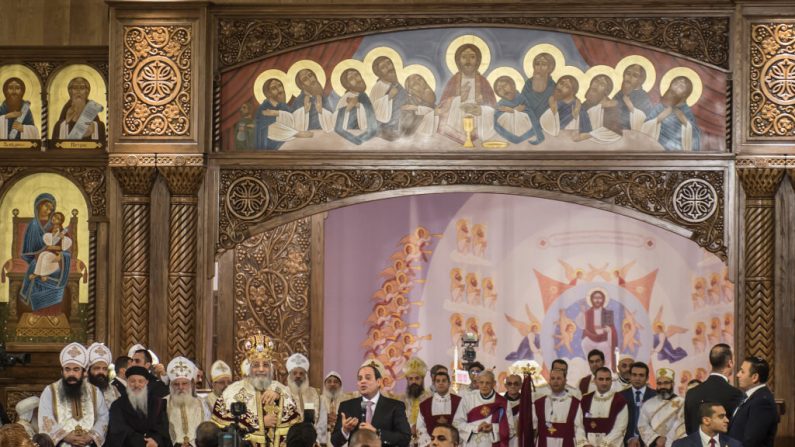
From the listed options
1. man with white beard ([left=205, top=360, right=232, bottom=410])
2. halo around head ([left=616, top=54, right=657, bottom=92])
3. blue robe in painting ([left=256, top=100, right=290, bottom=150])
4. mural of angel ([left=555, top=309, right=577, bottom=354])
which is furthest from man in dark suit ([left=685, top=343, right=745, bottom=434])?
mural of angel ([left=555, top=309, right=577, bottom=354])

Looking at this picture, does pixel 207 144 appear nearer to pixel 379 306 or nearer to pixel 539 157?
pixel 539 157

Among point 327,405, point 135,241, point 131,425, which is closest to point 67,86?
point 135,241

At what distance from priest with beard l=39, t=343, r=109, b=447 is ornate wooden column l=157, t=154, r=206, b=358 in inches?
97.8

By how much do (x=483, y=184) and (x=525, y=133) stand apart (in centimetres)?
69

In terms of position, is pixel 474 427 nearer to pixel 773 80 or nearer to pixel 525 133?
pixel 525 133

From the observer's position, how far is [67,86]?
1638cm

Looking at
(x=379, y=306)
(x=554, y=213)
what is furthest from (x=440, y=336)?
(x=554, y=213)

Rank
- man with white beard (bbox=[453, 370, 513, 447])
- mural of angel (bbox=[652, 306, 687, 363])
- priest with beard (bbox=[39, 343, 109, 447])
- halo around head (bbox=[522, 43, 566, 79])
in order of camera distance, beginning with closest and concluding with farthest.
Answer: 1. priest with beard (bbox=[39, 343, 109, 447])
2. man with white beard (bbox=[453, 370, 513, 447])
3. halo around head (bbox=[522, 43, 566, 79])
4. mural of angel (bbox=[652, 306, 687, 363])

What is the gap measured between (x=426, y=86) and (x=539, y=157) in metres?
1.40

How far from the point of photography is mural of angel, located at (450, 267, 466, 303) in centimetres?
2045

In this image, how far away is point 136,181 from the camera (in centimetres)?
1559

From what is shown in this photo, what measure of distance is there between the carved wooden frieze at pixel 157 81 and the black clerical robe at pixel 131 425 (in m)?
3.52

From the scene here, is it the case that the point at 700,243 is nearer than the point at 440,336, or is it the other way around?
the point at 700,243

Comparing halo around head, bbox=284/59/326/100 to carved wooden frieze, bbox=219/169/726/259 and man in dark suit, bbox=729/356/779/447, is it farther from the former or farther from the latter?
man in dark suit, bbox=729/356/779/447
